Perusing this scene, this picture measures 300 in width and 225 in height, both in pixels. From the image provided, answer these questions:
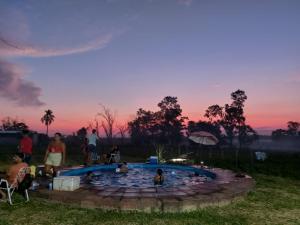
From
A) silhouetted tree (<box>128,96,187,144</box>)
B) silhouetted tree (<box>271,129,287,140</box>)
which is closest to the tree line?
silhouetted tree (<box>128,96,187,144</box>)

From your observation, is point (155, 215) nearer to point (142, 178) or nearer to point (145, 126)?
point (142, 178)

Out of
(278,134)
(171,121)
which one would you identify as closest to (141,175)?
(171,121)

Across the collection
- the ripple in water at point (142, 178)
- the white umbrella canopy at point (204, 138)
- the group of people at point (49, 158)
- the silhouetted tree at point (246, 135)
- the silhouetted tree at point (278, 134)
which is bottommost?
the ripple in water at point (142, 178)

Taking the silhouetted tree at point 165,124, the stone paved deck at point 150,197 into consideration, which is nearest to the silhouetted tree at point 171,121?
the silhouetted tree at point 165,124

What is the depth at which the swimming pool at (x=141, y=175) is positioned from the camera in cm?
1282

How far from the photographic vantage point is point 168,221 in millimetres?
6711

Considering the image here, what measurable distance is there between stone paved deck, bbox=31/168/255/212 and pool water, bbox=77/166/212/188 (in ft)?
10.5

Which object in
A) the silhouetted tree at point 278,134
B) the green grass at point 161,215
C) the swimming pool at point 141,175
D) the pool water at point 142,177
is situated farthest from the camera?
the silhouetted tree at point 278,134

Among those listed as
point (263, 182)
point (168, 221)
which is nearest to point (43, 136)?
point (263, 182)

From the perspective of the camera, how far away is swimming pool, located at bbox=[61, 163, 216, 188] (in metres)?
12.8

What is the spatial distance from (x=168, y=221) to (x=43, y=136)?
4953 cm

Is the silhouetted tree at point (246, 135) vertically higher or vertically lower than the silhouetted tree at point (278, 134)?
lower

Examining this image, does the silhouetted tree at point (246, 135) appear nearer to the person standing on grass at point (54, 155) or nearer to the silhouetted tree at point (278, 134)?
the silhouetted tree at point (278, 134)

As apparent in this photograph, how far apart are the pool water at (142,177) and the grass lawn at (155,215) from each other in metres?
4.05
